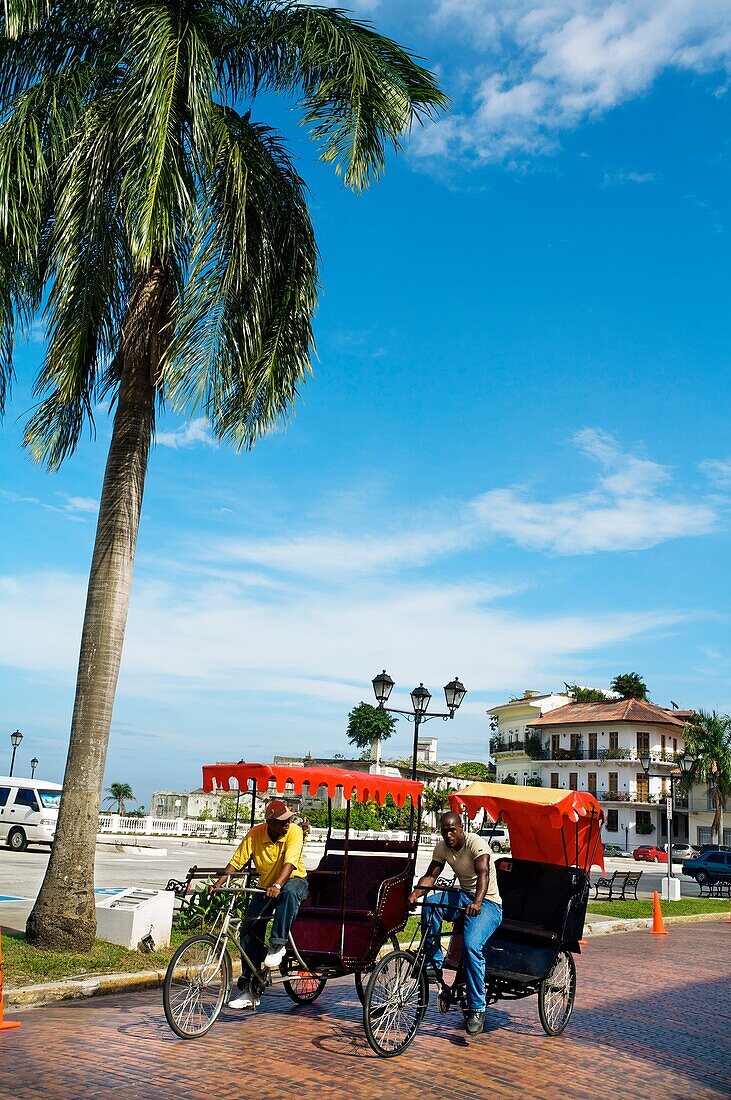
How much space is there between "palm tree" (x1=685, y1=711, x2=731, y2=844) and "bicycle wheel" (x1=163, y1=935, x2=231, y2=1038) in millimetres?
71703

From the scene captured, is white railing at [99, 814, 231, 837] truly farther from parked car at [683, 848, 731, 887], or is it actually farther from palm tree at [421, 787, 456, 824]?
parked car at [683, 848, 731, 887]

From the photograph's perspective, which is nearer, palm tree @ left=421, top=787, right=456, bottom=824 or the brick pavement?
the brick pavement

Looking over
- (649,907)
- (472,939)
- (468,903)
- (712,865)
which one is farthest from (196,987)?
(712,865)

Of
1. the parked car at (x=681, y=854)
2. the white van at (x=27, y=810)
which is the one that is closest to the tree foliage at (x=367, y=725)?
the parked car at (x=681, y=854)

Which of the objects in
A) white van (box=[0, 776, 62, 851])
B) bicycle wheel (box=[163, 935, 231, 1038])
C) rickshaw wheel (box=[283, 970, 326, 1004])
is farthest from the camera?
white van (box=[0, 776, 62, 851])

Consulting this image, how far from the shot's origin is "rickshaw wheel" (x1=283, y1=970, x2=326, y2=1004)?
941cm

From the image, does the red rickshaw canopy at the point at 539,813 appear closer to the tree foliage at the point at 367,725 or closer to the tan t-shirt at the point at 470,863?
the tan t-shirt at the point at 470,863

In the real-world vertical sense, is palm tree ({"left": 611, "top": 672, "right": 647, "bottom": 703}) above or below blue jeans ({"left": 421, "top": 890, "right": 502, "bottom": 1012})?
above

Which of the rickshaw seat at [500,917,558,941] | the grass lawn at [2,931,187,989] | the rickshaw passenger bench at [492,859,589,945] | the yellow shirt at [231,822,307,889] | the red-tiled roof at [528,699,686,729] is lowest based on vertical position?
the grass lawn at [2,931,187,989]

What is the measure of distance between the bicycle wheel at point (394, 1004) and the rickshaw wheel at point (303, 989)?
1.62 m

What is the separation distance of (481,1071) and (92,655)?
639 cm

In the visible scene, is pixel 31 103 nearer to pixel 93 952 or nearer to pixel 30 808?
pixel 93 952

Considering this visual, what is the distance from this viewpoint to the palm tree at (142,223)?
11.7 metres

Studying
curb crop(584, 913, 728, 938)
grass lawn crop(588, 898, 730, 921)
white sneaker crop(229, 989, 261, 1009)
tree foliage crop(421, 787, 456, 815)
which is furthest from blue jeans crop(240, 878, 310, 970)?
tree foliage crop(421, 787, 456, 815)
